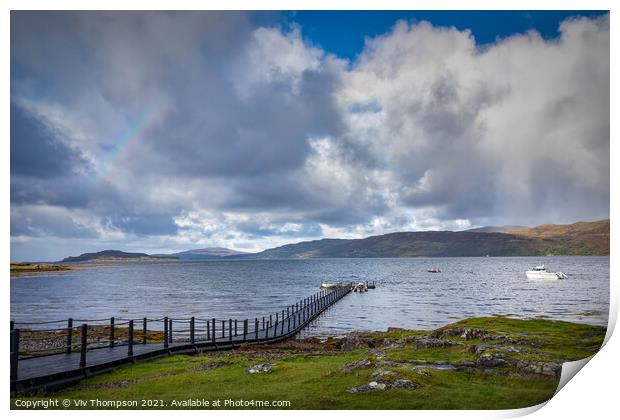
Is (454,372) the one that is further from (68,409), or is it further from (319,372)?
(68,409)

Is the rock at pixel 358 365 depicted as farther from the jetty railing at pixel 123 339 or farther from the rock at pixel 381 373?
the jetty railing at pixel 123 339

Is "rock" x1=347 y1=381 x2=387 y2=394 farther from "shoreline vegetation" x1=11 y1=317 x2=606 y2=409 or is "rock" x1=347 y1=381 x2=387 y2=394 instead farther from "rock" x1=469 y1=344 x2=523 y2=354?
"rock" x1=469 y1=344 x2=523 y2=354

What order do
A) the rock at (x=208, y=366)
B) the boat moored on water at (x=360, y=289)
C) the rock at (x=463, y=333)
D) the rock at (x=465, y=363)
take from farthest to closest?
the boat moored on water at (x=360, y=289), the rock at (x=463, y=333), the rock at (x=208, y=366), the rock at (x=465, y=363)

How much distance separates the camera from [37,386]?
1240 cm

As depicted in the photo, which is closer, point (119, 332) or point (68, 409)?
point (68, 409)

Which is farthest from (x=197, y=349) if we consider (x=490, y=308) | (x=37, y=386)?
(x=490, y=308)

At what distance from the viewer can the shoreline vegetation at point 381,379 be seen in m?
11.5

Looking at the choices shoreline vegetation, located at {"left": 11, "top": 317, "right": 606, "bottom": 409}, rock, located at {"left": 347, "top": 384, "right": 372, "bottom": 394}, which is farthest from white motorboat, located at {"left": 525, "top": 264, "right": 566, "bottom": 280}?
rock, located at {"left": 347, "top": 384, "right": 372, "bottom": 394}

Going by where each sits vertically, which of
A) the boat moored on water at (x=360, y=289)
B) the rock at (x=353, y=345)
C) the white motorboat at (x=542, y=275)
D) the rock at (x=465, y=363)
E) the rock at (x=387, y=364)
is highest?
the rock at (x=387, y=364)

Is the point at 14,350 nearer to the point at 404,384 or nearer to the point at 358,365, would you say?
the point at 358,365

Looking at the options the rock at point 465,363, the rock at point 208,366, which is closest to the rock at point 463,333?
the rock at point 465,363

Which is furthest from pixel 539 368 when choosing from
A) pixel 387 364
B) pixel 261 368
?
pixel 261 368

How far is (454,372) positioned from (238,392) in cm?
589

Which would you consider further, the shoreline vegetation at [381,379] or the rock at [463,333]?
the rock at [463,333]
